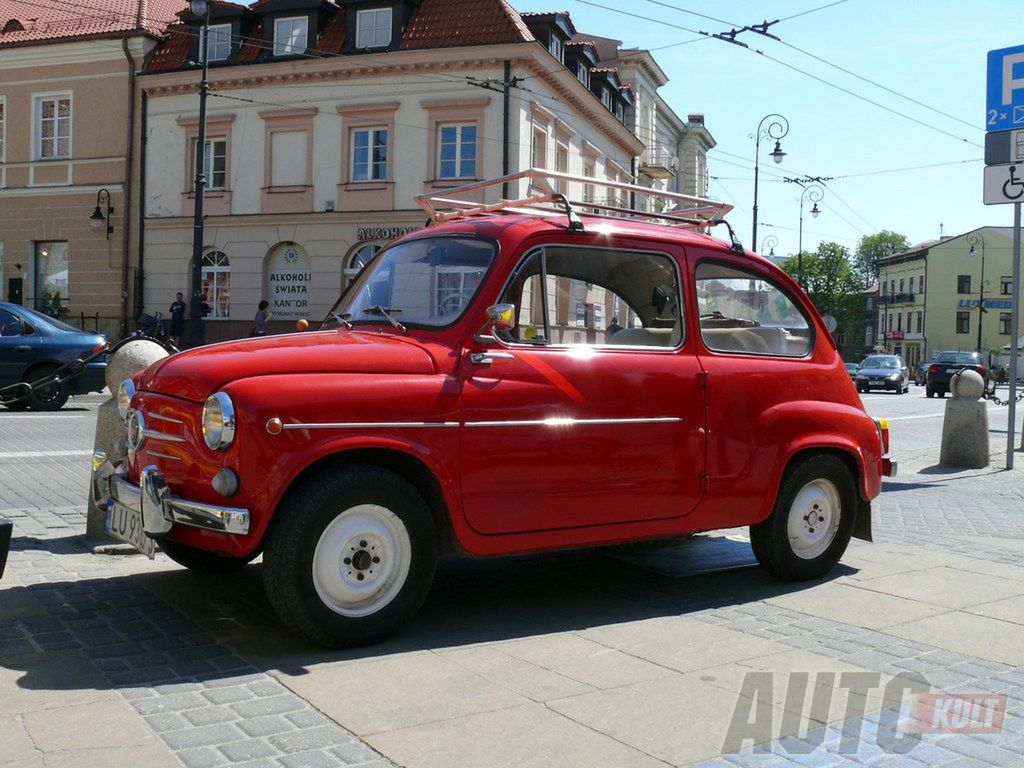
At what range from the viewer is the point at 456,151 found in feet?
103

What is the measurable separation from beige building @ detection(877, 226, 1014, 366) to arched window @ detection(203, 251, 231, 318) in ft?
260

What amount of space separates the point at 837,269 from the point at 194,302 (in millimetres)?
101510

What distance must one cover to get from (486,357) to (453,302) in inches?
15.3

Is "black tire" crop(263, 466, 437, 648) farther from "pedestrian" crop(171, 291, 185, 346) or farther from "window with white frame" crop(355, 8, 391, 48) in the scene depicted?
"window with white frame" crop(355, 8, 391, 48)

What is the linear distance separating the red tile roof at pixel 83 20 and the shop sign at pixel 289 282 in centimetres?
865

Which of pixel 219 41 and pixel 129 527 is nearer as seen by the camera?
pixel 129 527

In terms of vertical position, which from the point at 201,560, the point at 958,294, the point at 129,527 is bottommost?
the point at 201,560

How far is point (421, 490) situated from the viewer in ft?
16.1

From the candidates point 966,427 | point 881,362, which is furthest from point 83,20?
point 881,362

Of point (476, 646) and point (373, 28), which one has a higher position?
point (373, 28)

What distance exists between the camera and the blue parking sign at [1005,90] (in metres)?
12.7

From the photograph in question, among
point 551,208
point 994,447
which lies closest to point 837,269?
point 994,447

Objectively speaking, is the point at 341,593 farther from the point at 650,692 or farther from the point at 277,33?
the point at 277,33

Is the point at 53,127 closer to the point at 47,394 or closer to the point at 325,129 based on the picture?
the point at 325,129
